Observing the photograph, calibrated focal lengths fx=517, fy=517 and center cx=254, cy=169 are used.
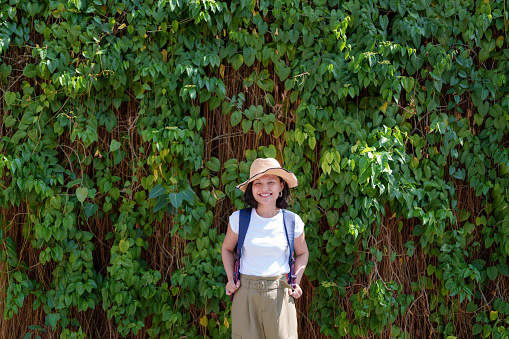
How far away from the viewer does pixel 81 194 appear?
9.11 ft

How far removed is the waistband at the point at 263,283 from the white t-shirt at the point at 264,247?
2 cm

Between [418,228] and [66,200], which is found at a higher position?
[66,200]

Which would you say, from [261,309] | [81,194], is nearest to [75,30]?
[81,194]

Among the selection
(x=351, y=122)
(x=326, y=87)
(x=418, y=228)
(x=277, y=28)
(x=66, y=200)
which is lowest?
(x=418, y=228)

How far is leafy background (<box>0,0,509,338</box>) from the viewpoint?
109 inches

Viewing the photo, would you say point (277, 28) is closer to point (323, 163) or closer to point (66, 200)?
point (323, 163)

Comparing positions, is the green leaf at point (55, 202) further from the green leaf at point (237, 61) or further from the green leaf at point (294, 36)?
the green leaf at point (294, 36)

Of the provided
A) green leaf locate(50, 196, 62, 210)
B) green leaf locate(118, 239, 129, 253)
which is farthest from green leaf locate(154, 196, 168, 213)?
green leaf locate(50, 196, 62, 210)

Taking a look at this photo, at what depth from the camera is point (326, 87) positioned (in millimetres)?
2775

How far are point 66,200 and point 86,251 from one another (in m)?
0.30

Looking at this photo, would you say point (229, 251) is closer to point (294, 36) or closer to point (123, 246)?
point (123, 246)

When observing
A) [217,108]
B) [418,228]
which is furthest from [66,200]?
[418,228]

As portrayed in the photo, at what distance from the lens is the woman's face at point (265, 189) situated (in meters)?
2.12

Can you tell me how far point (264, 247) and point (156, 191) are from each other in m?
0.89
